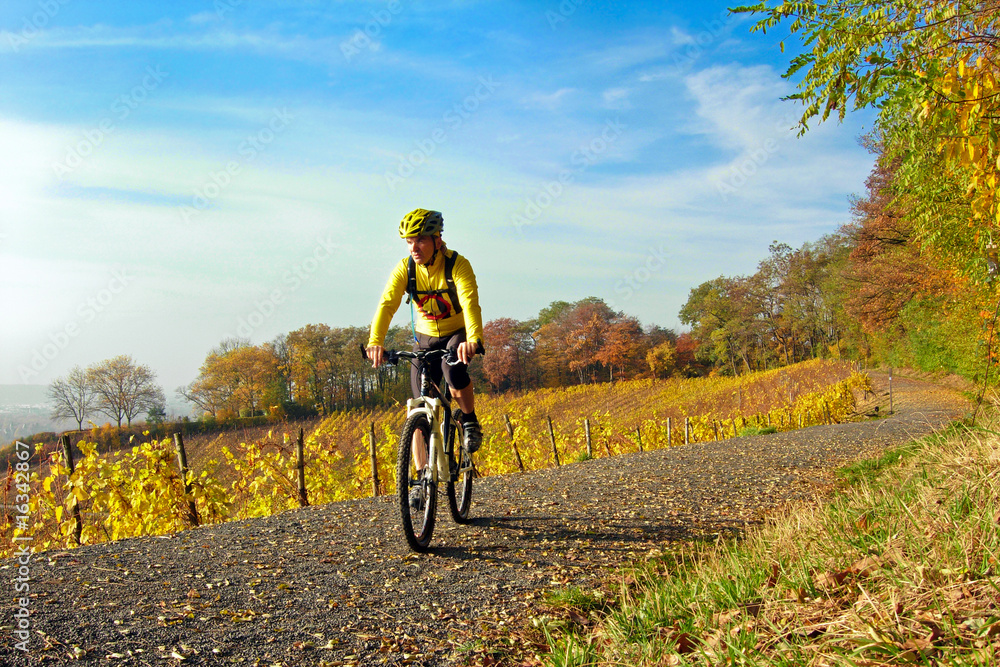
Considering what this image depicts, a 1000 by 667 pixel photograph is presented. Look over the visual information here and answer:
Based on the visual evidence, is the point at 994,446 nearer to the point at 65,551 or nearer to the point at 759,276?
the point at 65,551

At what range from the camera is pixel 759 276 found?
2282 inches

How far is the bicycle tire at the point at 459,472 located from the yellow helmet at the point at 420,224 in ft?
4.57

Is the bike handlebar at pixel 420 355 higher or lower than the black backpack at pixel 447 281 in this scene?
lower

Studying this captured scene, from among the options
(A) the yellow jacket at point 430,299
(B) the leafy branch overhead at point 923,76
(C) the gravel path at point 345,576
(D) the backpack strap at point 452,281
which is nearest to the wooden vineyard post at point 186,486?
(C) the gravel path at point 345,576

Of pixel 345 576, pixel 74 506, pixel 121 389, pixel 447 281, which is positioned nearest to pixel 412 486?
pixel 345 576

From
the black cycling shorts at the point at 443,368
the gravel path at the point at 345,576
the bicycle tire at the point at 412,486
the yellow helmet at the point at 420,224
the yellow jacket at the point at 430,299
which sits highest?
the yellow helmet at the point at 420,224

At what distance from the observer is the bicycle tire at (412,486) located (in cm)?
388

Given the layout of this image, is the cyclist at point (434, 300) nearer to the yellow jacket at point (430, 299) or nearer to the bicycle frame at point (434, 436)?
the yellow jacket at point (430, 299)

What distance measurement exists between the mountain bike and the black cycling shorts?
58 millimetres

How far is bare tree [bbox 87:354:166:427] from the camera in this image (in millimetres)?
42562

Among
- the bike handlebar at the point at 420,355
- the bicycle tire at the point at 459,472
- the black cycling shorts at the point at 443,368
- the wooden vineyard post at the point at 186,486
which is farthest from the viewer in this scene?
the wooden vineyard post at the point at 186,486

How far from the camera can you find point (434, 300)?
4395 millimetres

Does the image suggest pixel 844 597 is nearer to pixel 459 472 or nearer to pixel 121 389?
→ pixel 459 472

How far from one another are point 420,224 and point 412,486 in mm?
1869
